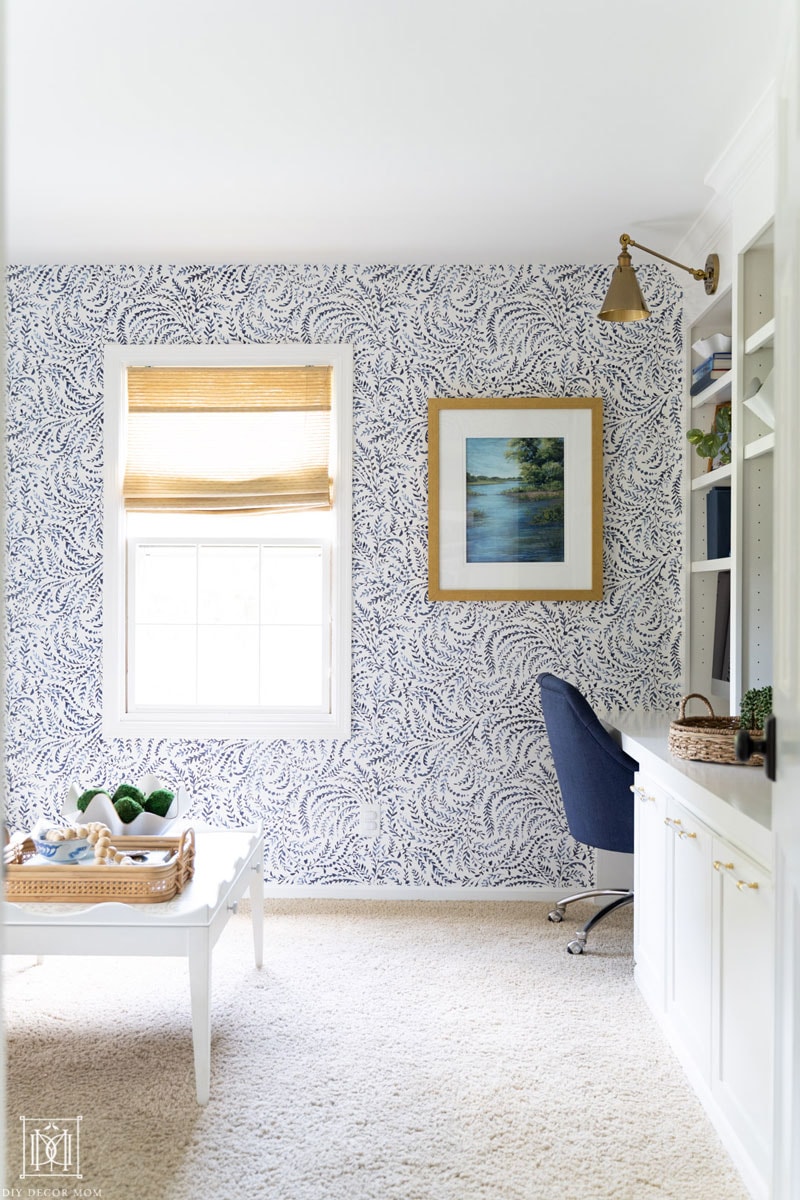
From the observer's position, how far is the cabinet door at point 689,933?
2.37 m

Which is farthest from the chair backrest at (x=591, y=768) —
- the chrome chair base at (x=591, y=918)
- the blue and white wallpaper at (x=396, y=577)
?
the blue and white wallpaper at (x=396, y=577)

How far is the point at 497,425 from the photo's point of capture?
4.17 meters

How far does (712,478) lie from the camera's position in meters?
3.81

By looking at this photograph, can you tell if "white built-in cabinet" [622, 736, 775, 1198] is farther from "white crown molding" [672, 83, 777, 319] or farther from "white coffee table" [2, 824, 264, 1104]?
"white crown molding" [672, 83, 777, 319]

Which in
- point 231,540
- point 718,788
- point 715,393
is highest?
point 715,393

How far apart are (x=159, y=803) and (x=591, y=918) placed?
67.5 inches

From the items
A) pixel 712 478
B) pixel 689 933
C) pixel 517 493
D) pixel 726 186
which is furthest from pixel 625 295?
pixel 689 933

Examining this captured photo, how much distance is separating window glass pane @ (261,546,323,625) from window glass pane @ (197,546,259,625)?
0.04 m

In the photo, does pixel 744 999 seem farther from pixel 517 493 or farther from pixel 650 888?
pixel 517 493

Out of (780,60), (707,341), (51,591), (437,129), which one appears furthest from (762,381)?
(51,591)

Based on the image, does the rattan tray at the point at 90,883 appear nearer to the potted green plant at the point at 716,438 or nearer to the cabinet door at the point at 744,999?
the cabinet door at the point at 744,999

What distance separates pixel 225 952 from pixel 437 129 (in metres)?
2.84

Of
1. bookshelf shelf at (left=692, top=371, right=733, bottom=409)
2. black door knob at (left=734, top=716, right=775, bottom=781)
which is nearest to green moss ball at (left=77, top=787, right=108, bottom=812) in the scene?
black door knob at (left=734, top=716, right=775, bottom=781)

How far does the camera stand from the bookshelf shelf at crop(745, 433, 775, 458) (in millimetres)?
2863
